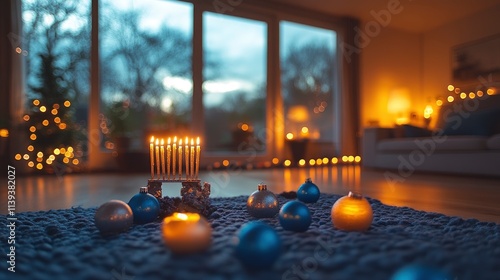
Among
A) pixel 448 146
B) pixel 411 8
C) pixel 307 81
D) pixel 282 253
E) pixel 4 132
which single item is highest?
pixel 411 8

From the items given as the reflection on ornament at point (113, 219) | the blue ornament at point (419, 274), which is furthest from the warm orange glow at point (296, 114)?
the blue ornament at point (419, 274)

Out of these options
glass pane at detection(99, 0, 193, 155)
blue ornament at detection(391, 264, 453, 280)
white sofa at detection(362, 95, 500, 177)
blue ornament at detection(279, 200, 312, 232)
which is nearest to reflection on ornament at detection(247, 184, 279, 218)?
blue ornament at detection(279, 200, 312, 232)

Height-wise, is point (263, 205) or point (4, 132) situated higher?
point (4, 132)

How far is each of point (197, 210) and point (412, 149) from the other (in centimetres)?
288

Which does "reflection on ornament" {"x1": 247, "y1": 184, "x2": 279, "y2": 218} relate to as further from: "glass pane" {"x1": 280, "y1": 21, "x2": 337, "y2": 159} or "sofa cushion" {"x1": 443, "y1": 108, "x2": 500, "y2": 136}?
"glass pane" {"x1": 280, "y1": 21, "x2": 337, "y2": 159}

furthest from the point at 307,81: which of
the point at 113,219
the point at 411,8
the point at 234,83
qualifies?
the point at 113,219

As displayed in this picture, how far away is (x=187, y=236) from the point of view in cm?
78

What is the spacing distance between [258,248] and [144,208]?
1.88 feet

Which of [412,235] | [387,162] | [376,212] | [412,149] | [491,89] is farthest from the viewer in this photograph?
[491,89]

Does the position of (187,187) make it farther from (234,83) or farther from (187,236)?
(234,83)

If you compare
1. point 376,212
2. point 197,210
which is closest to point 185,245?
point 197,210

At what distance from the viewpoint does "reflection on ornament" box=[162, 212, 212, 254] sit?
2.58ft

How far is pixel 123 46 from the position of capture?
416 centimetres

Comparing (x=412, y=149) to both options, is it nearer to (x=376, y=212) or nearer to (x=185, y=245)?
(x=376, y=212)
